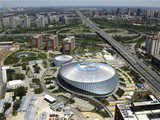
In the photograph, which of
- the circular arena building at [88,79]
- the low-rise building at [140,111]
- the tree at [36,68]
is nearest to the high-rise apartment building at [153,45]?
the circular arena building at [88,79]

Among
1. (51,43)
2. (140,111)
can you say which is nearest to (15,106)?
(140,111)

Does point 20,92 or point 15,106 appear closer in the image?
point 15,106

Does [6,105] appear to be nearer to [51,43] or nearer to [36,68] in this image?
[36,68]

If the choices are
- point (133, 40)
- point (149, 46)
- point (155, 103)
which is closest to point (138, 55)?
point (149, 46)

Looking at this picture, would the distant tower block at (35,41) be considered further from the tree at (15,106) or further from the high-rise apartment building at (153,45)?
the high-rise apartment building at (153,45)

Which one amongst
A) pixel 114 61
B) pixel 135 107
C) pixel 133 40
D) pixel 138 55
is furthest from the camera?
pixel 133 40

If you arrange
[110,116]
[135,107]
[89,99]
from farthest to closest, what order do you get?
[89,99], [110,116], [135,107]

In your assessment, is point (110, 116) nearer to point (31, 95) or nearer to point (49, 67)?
point (31, 95)

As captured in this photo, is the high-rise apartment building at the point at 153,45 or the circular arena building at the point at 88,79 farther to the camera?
the high-rise apartment building at the point at 153,45
